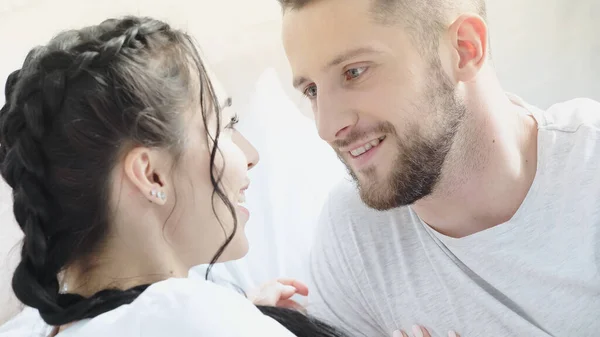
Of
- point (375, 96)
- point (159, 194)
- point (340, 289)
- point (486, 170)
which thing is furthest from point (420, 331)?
point (159, 194)

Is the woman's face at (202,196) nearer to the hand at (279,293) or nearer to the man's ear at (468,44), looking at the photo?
the hand at (279,293)

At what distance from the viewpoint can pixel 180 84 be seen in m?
0.84

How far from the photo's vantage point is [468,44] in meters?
0.98

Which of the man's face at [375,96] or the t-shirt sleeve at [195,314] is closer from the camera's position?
the t-shirt sleeve at [195,314]

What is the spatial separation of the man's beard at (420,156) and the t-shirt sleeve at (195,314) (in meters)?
0.36

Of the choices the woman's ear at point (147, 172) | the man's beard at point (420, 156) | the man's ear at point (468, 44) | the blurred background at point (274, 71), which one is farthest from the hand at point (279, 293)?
the man's ear at point (468, 44)

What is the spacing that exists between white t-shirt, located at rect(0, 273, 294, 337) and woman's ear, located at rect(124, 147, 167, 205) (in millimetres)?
146

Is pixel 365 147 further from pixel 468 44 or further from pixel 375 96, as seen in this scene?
pixel 468 44

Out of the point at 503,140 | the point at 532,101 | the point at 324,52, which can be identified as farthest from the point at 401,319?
the point at 532,101

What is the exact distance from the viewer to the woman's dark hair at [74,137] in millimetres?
763

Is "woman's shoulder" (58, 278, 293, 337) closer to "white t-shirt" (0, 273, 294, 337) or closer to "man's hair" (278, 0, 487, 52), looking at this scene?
"white t-shirt" (0, 273, 294, 337)

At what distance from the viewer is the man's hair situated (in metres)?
0.93

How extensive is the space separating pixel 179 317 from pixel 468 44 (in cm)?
63

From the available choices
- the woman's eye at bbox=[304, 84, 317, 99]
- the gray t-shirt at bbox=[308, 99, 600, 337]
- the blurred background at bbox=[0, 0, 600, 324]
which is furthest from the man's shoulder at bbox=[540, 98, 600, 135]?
the blurred background at bbox=[0, 0, 600, 324]
